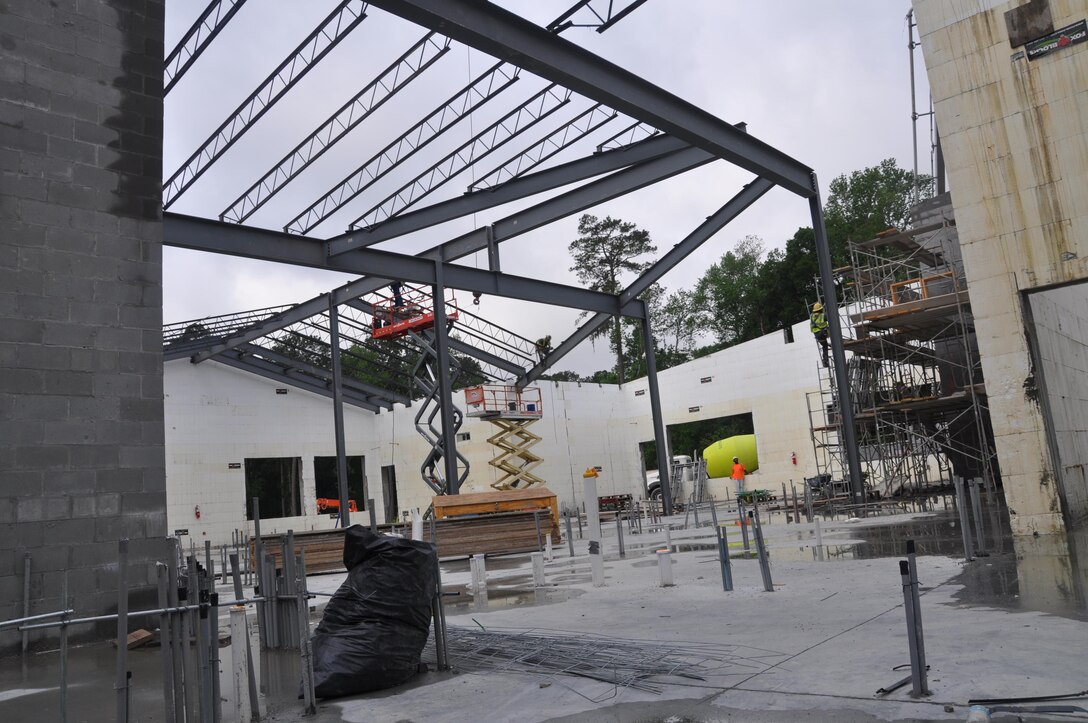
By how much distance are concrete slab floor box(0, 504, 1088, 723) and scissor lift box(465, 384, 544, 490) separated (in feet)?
84.8

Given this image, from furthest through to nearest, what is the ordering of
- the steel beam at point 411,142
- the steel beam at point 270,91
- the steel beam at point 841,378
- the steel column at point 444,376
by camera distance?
the steel column at point 444,376
the steel beam at point 841,378
the steel beam at point 411,142
the steel beam at point 270,91

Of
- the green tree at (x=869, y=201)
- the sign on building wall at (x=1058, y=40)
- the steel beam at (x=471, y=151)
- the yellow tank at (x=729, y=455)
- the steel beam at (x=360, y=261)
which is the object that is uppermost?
the green tree at (x=869, y=201)

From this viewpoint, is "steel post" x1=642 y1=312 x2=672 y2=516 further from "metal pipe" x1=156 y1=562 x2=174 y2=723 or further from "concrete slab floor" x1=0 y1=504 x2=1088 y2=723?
"metal pipe" x1=156 y1=562 x2=174 y2=723

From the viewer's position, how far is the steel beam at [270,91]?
1969cm

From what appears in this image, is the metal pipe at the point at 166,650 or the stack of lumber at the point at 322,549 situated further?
the stack of lumber at the point at 322,549

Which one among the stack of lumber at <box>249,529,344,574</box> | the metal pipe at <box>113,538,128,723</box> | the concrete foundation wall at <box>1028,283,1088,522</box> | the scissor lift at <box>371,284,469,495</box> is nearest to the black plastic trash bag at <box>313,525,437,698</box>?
the metal pipe at <box>113,538,128,723</box>

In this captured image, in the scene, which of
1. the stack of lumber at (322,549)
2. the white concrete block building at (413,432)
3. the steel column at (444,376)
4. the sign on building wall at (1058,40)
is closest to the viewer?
the sign on building wall at (1058,40)

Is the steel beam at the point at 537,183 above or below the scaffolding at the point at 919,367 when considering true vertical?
above

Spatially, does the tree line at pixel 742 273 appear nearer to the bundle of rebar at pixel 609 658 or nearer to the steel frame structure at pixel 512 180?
the steel frame structure at pixel 512 180

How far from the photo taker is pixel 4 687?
8406 mm

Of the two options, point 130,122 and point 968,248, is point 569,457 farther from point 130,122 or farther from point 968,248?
point 130,122

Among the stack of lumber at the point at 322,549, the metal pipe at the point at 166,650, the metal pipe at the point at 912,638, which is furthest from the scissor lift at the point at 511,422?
the metal pipe at the point at 912,638

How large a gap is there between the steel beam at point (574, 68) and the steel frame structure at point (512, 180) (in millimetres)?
29

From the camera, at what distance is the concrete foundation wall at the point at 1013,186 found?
13.8m
